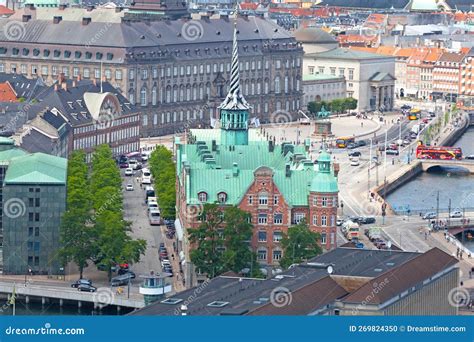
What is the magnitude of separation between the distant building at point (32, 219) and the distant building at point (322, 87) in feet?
216

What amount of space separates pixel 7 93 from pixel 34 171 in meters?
40.0

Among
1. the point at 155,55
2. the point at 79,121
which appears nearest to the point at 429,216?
the point at 79,121

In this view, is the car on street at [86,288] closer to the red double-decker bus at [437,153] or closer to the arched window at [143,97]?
A: the red double-decker bus at [437,153]

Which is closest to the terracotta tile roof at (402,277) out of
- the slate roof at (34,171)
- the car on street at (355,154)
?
the slate roof at (34,171)

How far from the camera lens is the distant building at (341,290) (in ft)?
186

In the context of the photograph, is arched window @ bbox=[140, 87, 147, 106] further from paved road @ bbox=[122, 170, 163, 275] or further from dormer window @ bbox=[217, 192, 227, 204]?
dormer window @ bbox=[217, 192, 227, 204]

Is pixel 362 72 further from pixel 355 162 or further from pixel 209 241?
pixel 209 241

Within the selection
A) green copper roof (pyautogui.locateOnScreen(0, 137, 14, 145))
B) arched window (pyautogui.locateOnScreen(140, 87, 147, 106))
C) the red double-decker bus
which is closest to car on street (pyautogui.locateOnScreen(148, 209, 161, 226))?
green copper roof (pyautogui.locateOnScreen(0, 137, 14, 145))

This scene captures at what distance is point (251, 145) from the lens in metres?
83.8

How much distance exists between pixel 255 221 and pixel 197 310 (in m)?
21.4

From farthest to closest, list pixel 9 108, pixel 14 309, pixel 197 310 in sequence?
pixel 9 108, pixel 14 309, pixel 197 310

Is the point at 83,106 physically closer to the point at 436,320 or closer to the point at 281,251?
the point at 281,251

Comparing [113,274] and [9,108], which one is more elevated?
[9,108]

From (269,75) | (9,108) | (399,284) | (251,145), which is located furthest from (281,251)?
(269,75)
